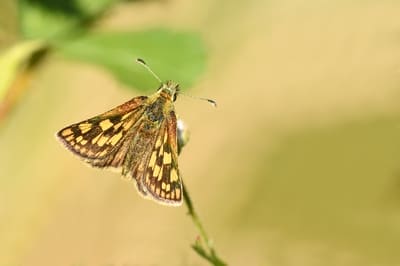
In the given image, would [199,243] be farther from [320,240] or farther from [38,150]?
[38,150]

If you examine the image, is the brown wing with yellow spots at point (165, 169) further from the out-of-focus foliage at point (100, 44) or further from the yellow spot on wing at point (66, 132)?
the out-of-focus foliage at point (100, 44)

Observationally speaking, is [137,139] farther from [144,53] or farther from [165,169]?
[144,53]

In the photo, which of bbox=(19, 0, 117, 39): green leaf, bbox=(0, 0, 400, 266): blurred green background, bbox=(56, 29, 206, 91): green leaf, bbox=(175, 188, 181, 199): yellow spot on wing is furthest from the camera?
bbox=(19, 0, 117, 39): green leaf

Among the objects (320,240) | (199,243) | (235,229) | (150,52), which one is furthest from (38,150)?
(199,243)

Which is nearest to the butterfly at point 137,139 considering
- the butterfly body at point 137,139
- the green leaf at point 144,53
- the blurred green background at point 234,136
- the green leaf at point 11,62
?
the butterfly body at point 137,139

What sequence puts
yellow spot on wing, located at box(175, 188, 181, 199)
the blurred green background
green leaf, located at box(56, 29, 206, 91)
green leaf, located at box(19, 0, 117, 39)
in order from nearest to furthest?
yellow spot on wing, located at box(175, 188, 181, 199)
the blurred green background
green leaf, located at box(56, 29, 206, 91)
green leaf, located at box(19, 0, 117, 39)

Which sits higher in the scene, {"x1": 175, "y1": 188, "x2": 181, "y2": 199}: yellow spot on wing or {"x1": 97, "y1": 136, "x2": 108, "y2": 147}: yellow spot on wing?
{"x1": 97, "y1": 136, "x2": 108, "y2": 147}: yellow spot on wing

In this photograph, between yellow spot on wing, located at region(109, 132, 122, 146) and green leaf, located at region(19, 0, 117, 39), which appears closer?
yellow spot on wing, located at region(109, 132, 122, 146)

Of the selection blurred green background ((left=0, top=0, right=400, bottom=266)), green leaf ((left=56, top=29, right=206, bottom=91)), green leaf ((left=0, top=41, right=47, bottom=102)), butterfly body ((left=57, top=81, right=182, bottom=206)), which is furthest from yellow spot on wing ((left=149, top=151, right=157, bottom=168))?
green leaf ((left=0, top=41, right=47, bottom=102))

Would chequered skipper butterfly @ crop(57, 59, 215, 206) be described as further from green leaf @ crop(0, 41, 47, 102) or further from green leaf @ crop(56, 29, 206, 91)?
green leaf @ crop(0, 41, 47, 102)
